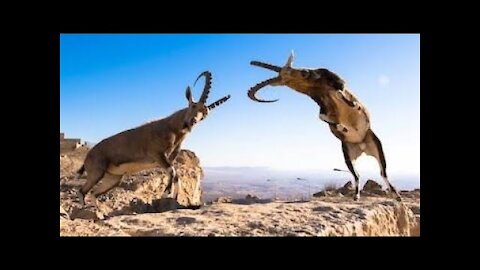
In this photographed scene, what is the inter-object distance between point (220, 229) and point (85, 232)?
181 cm

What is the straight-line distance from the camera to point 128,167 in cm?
1147

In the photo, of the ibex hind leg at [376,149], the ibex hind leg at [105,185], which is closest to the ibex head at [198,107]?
the ibex hind leg at [105,185]

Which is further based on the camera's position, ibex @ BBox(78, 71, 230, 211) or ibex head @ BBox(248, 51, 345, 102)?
ibex @ BBox(78, 71, 230, 211)

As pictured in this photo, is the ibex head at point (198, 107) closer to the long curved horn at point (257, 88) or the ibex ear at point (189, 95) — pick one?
the ibex ear at point (189, 95)

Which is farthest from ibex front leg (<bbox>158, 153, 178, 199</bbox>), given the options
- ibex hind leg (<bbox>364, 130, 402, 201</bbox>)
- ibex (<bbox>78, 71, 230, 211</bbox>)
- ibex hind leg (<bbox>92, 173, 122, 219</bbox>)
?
ibex hind leg (<bbox>364, 130, 402, 201</bbox>)

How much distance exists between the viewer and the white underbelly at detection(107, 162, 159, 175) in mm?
11344

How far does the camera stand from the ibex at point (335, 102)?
10766 mm

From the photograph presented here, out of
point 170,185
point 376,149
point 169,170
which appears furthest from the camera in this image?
point 376,149

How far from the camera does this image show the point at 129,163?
11.4 metres

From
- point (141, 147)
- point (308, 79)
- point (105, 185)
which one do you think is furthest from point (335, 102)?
point (105, 185)

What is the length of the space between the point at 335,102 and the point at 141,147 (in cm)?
424

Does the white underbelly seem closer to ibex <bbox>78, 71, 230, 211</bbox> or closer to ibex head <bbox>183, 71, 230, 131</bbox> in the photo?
ibex <bbox>78, 71, 230, 211</bbox>

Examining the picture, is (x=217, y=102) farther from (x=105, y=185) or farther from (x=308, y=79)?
(x=105, y=185)

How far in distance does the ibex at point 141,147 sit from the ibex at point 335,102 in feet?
4.55
